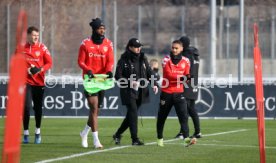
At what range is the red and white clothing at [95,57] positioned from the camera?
15836mm

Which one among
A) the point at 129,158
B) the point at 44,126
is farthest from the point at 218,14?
the point at 129,158

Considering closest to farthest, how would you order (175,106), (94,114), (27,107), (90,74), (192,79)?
(90,74)
(94,114)
(175,106)
(27,107)
(192,79)

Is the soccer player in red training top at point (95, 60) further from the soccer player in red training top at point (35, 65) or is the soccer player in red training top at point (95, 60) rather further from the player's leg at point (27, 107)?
the player's leg at point (27, 107)

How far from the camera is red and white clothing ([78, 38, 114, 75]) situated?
15.8 m

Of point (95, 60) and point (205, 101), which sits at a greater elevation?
point (95, 60)

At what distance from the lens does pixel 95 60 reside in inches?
625

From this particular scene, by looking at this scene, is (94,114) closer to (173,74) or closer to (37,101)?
(37,101)

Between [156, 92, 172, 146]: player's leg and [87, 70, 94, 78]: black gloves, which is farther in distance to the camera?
[156, 92, 172, 146]: player's leg

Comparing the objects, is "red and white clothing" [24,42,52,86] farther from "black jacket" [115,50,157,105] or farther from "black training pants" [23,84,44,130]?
"black jacket" [115,50,157,105]

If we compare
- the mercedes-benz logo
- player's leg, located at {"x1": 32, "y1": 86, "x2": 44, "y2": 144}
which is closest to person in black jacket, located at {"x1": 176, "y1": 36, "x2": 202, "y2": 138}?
player's leg, located at {"x1": 32, "y1": 86, "x2": 44, "y2": 144}

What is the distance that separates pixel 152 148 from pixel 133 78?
4.41 feet

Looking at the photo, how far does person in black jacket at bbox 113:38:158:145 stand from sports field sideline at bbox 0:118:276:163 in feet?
1.56

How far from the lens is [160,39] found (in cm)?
4369

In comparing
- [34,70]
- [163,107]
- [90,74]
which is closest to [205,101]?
[163,107]
